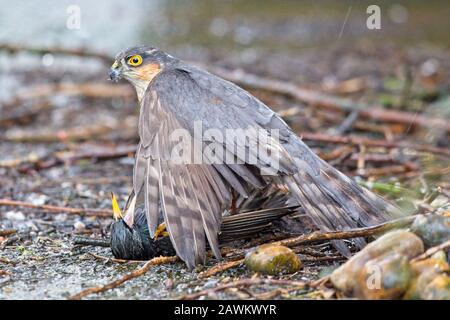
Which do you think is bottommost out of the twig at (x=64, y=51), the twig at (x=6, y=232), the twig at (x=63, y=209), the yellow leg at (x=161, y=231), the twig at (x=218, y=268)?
the twig at (x=218, y=268)

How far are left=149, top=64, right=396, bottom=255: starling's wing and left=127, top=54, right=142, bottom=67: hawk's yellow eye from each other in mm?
582

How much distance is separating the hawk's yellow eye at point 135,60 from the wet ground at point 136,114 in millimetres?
988

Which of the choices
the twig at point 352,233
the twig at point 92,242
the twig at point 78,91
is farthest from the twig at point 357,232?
the twig at point 78,91

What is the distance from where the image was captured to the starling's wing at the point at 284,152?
3.86 metres

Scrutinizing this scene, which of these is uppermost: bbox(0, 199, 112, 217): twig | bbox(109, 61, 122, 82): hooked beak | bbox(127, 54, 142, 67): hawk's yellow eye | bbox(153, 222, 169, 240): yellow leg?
bbox(127, 54, 142, 67): hawk's yellow eye

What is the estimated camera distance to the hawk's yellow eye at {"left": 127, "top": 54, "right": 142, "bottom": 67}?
15.8ft

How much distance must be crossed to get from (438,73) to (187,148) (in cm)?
571

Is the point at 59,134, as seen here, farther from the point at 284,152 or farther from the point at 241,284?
the point at 241,284

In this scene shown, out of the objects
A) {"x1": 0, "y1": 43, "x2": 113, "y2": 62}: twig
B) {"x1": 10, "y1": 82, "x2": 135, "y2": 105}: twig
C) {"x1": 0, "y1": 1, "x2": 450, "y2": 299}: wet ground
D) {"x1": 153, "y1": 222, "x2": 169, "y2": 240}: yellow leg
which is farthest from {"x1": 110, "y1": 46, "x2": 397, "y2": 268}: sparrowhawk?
{"x1": 0, "y1": 43, "x2": 113, "y2": 62}: twig

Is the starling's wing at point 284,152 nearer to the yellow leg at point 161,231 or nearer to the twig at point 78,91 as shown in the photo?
the yellow leg at point 161,231

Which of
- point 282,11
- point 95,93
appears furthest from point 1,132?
point 282,11

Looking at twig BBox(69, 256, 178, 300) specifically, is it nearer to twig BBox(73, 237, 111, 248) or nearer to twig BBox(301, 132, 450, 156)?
twig BBox(73, 237, 111, 248)

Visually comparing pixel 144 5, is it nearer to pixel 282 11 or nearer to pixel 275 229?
pixel 282 11

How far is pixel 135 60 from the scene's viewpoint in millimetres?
4820
